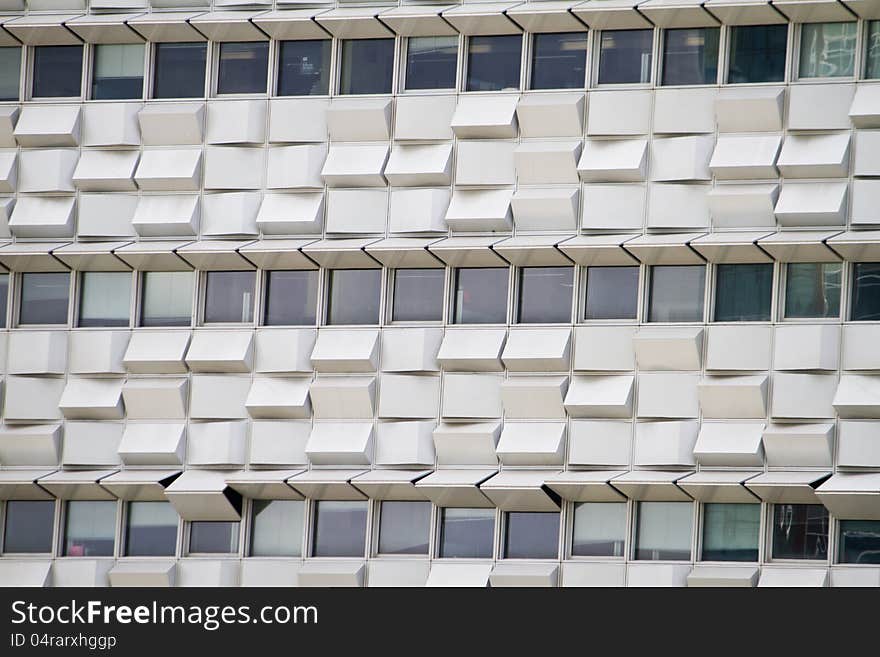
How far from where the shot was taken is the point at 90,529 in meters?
31.8

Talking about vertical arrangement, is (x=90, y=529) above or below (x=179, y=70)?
below

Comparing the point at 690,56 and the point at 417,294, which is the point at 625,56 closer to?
the point at 690,56

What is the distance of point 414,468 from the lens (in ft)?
99.9

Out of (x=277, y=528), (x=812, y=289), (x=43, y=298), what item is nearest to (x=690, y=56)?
(x=812, y=289)

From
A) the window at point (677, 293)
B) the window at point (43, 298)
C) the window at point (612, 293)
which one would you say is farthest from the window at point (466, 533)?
the window at point (43, 298)

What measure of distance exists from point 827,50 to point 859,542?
723cm

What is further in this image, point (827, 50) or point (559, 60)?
point (559, 60)

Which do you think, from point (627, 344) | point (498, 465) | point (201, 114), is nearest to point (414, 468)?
point (498, 465)

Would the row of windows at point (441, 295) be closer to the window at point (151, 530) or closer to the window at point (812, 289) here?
the window at point (812, 289)

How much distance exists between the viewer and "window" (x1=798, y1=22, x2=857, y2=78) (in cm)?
2969

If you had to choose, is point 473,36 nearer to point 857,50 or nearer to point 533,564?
point 857,50

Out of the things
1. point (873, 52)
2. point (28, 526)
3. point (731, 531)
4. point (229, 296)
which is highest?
point (873, 52)

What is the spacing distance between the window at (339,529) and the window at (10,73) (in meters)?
8.42

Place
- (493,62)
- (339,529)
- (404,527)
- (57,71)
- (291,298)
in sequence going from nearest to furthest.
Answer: (404,527)
(339,529)
(493,62)
(291,298)
(57,71)
